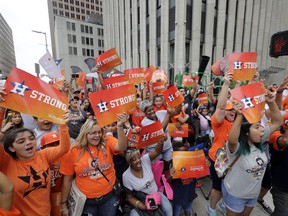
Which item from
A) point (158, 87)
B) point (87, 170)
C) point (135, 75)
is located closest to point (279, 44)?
point (158, 87)

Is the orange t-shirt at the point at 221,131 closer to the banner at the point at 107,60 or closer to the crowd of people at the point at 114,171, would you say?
the crowd of people at the point at 114,171

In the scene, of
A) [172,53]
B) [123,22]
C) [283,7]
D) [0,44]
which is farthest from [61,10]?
[283,7]

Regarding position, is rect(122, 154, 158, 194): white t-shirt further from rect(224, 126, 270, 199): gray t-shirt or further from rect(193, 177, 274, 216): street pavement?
Answer: rect(193, 177, 274, 216): street pavement

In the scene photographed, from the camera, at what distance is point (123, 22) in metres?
26.7

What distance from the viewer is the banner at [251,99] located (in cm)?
179

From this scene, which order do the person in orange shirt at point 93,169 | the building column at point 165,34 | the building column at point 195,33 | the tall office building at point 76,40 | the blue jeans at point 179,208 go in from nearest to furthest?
the person in orange shirt at point 93,169
the blue jeans at point 179,208
the building column at point 195,33
the building column at point 165,34
the tall office building at point 76,40

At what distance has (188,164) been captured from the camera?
7.98 ft

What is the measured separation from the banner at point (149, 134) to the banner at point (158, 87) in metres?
2.00

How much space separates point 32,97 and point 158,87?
310 centimetres

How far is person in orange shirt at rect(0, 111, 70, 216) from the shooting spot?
1.71 metres

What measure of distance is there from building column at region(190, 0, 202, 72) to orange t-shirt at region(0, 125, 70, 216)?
17.4 m

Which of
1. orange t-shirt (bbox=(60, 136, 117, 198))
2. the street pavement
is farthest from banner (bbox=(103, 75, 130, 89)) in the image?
the street pavement

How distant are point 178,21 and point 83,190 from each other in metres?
17.8

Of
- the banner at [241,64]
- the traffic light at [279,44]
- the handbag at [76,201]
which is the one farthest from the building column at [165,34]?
the handbag at [76,201]
